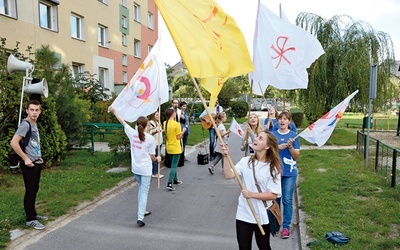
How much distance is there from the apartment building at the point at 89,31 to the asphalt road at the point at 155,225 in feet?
39.3

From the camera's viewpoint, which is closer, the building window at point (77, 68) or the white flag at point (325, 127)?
the white flag at point (325, 127)

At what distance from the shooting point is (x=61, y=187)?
7188 millimetres

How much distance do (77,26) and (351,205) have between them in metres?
19.2

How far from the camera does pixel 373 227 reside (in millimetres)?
4918

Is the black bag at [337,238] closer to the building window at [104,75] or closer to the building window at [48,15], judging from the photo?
the building window at [48,15]

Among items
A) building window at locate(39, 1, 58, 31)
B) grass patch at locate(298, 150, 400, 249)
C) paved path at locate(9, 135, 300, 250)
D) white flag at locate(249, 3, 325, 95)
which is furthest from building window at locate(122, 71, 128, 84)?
A: white flag at locate(249, 3, 325, 95)

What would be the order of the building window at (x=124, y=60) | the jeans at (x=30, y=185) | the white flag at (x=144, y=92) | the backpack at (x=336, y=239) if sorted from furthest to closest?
the building window at (x=124, y=60), the white flag at (x=144, y=92), the jeans at (x=30, y=185), the backpack at (x=336, y=239)

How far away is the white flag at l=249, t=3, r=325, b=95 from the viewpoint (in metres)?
5.25

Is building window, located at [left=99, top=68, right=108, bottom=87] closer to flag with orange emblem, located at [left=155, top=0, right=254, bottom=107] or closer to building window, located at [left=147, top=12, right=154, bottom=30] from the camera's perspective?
building window, located at [left=147, top=12, right=154, bottom=30]

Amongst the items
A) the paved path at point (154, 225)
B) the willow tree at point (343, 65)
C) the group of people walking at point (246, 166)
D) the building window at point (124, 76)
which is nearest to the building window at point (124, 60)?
the building window at point (124, 76)

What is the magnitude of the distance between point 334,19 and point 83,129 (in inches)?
515

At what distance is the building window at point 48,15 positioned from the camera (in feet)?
57.8

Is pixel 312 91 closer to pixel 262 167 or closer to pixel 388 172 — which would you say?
pixel 388 172

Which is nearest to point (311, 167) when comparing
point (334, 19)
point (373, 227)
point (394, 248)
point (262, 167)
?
point (373, 227)
